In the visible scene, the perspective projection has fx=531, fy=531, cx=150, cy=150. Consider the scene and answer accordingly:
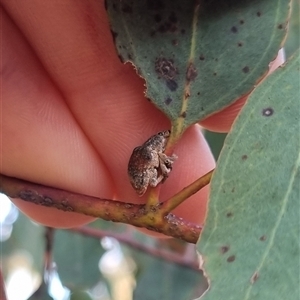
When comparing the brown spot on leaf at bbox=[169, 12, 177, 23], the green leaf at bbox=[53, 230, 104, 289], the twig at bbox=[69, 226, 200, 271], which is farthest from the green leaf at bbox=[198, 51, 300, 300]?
the green leaf at bbox=[53, 230, 104, 289]

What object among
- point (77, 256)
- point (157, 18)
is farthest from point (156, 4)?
point (77, 256)

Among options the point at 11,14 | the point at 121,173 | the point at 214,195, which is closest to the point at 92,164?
the point at 121,173

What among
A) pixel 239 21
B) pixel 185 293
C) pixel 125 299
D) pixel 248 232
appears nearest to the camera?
pixel 248 232

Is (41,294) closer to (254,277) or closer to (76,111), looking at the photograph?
(76,111)

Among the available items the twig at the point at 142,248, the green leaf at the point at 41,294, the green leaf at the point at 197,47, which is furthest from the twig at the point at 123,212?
the twig at the point at 142,248

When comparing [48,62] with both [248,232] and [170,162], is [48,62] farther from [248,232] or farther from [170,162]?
[248,232]

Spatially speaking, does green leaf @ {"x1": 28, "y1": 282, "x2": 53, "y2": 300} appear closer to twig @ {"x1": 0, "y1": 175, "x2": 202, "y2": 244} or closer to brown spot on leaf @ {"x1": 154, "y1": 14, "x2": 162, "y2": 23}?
twig @ {"x1": 0, "y1": 175, "x2": 202, "y2": 244}

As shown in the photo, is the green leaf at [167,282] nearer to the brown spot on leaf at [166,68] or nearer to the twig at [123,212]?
the twig at [123,212]
